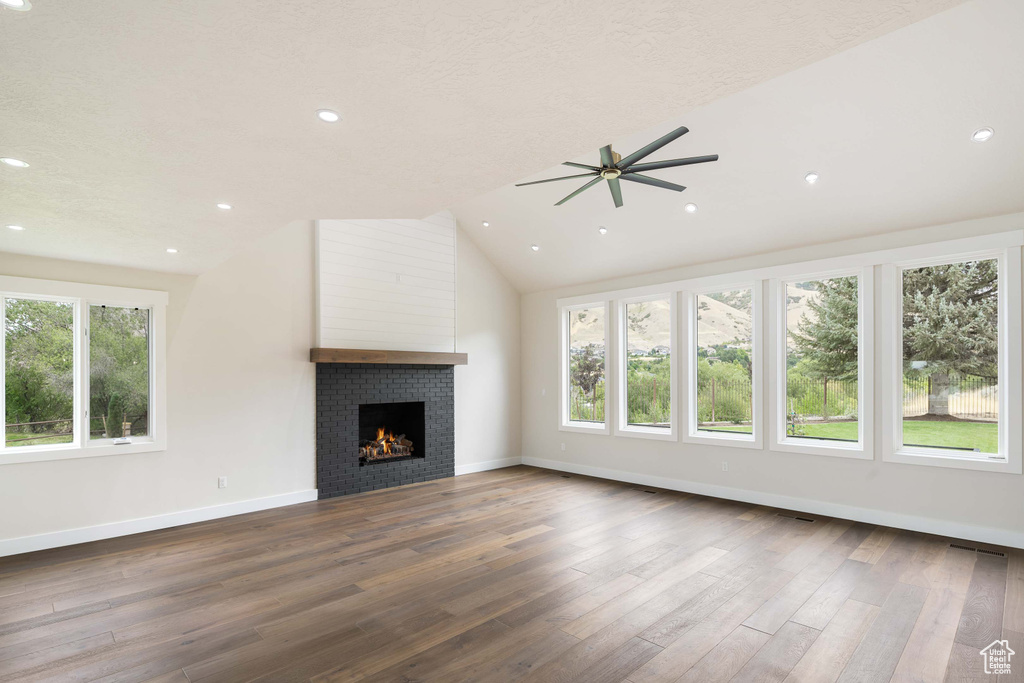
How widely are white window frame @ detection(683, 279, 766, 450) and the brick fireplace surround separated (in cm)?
329

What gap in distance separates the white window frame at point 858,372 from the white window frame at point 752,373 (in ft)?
0.41

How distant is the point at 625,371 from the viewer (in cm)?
727

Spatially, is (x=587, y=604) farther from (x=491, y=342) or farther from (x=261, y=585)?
(x=491, y=342)

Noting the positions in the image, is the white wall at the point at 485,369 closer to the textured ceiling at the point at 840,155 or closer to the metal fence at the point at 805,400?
the metal fence at the point at 805,400

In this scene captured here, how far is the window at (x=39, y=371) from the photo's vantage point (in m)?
4.45

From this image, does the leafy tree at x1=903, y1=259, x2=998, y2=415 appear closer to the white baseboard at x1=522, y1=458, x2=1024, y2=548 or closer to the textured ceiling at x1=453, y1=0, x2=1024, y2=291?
the textured ceiling at x1=453, y1=0, x2=1024, y2=291

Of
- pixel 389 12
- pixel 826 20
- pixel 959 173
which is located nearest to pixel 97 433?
pixel 389 12

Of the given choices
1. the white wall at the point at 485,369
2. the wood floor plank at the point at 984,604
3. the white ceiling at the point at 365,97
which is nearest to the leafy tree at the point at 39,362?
the white ceiling at the point at 365,97

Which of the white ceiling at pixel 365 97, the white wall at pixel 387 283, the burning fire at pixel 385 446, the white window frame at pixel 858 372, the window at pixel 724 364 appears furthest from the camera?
the burning fire at pixel 385 446

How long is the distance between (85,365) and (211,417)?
3.80 ft

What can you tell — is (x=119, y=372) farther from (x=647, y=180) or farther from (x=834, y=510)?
(x=834, y=510)

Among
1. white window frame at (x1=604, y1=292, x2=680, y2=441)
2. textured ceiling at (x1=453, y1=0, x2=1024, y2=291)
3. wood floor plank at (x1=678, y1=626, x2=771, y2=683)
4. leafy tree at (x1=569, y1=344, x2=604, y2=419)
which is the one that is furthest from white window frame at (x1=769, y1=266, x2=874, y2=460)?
wood floor plank at (x1=678, y1=626, x2=771, y2=683)

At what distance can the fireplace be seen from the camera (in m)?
7.00

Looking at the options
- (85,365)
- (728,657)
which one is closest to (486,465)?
(85,365)
